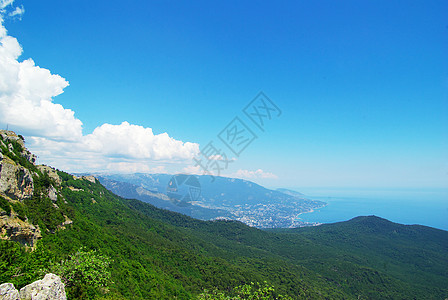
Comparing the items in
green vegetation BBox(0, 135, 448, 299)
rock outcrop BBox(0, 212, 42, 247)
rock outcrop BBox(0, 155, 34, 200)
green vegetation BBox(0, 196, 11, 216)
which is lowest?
green vegetation BBox(0, 135, 448, 299)

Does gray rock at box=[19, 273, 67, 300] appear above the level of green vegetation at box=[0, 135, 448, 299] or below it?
above

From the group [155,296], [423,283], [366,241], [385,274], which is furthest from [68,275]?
[366,241]

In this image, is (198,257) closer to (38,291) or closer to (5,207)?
(5,207)

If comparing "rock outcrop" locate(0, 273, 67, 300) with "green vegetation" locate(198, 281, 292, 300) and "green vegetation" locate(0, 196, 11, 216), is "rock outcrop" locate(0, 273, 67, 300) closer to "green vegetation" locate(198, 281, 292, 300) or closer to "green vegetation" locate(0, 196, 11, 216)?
"green vegetation" locate(198, 281, 292, 300)

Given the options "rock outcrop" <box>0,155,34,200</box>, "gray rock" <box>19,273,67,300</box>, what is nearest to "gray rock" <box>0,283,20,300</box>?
"gray rock" <box>19,273,67,300</box>

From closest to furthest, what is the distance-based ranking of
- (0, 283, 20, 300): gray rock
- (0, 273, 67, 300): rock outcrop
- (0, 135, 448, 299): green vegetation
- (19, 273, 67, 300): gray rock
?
(0, 283, 20, 300): gray rock < (0, 273, 67, 300): rock outcrop < (19, 273, 67, 300): gray rock < (0, 135, 448, 299): green vegetation

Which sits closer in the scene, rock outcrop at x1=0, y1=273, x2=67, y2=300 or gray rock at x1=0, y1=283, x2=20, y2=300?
gray rock at x1=0, y1=283, x2=20, y2=300

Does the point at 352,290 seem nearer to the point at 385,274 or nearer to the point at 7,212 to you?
the point at 385,274
